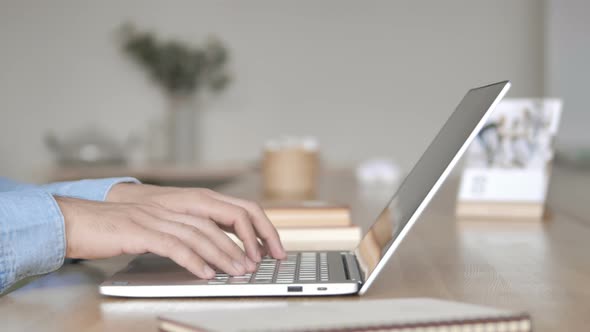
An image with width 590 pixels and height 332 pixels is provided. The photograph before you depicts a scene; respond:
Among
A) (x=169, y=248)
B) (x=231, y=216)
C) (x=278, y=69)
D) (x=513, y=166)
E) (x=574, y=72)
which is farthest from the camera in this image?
(x=278, y=69)

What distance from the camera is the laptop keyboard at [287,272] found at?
0.69m

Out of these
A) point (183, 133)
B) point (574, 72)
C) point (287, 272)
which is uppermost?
point (574, 72)

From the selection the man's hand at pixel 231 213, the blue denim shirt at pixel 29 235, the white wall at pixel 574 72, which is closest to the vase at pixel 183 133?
the white wall at pixel 574 72

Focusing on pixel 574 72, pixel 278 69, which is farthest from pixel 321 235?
pixel 278 69

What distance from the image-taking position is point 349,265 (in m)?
0.79

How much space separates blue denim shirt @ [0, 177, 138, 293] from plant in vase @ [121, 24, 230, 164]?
3639mm

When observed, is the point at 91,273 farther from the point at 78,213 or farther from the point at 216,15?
the point at 216,15

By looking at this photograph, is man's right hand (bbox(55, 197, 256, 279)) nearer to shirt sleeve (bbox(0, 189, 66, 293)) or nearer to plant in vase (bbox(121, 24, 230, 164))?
shirt sleeve (bbox(0, 189, 66, 293))

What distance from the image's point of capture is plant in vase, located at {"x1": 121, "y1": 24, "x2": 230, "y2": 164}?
4.36 meters

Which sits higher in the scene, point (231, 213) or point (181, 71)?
point (181, 71)

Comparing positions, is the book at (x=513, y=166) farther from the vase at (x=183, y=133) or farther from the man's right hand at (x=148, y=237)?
the vase at (x=183, y=133)

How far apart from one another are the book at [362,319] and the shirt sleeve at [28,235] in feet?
0.90

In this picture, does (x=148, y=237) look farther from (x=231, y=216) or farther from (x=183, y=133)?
(x=183, y=133)

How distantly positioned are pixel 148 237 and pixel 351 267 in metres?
0.22
